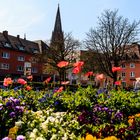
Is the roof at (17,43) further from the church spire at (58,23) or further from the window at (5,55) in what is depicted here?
the church spire at (58,23)

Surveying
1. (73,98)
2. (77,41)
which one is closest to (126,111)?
(73,98)

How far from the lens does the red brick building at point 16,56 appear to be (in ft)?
224

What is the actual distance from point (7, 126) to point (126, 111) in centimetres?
553

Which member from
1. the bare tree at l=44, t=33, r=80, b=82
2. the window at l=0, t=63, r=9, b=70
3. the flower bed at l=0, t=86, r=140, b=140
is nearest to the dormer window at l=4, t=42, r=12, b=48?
the window at l=0, t=63, r=9, b=70

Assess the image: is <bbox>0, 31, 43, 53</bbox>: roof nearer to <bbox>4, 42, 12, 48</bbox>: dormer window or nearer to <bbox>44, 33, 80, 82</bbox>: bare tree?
<bbox>4, 42, 12, 48</bbox>: dormer window

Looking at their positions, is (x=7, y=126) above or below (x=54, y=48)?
below

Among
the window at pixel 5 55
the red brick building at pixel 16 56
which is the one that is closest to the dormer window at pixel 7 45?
the red brick building at pixel 16 56

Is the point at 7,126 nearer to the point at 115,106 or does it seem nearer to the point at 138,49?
the point at 115,106

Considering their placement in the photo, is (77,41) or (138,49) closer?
(77,41)

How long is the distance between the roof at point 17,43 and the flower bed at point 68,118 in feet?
196

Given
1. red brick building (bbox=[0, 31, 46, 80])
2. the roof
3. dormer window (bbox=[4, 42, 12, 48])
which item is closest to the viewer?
red brick building (bbox=[0, 31, 46, 80])

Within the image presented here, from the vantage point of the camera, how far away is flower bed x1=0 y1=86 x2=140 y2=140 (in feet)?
14.3

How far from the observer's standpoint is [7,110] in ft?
20.4

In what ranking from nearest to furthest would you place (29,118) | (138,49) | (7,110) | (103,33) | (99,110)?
(29,118), (7,110), (99,110), (103,33), (138,49)
